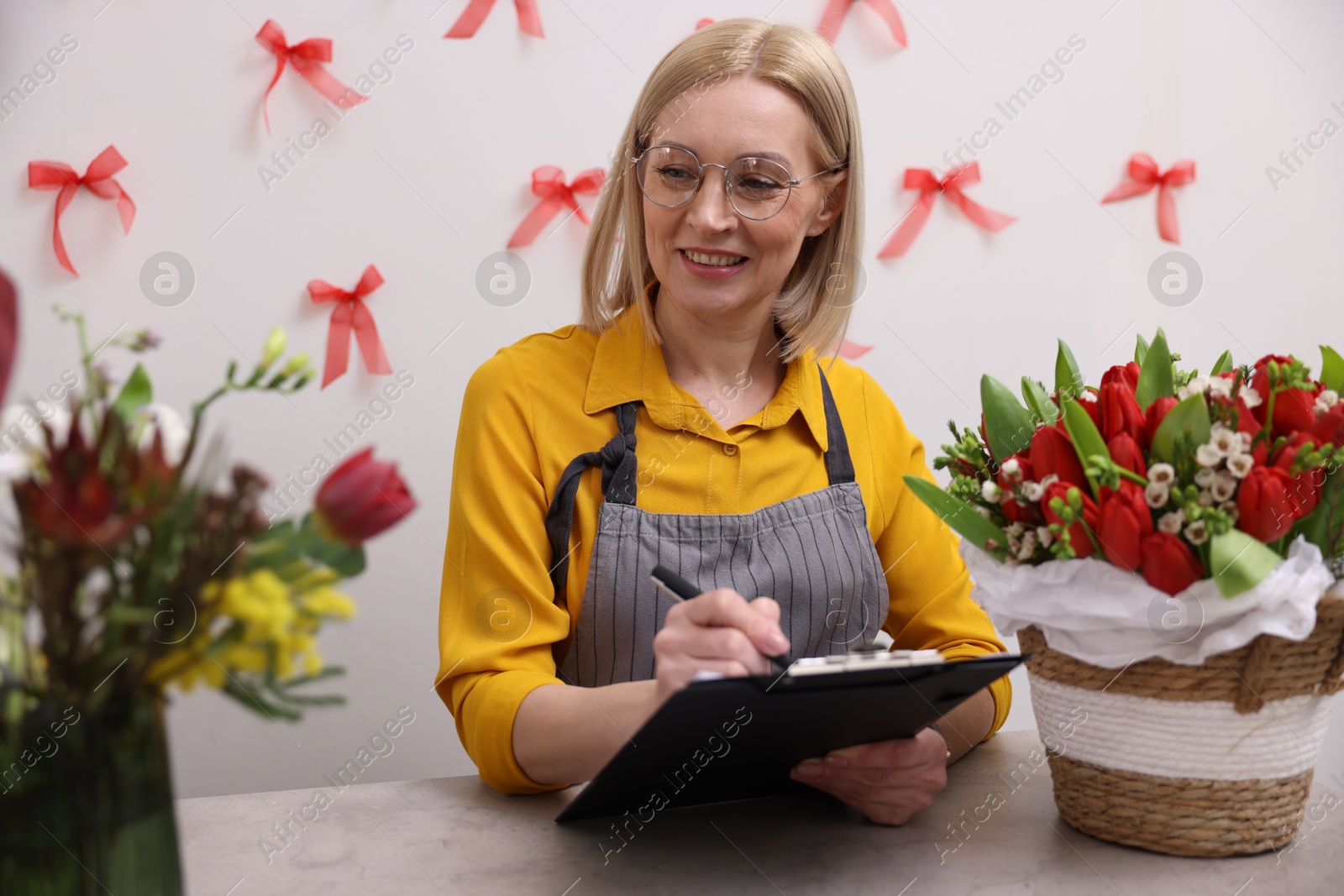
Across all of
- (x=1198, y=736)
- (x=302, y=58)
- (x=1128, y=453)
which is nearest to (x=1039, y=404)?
(x=1128, y=453)

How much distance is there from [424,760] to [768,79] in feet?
4.06

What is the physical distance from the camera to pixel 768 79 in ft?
4.06

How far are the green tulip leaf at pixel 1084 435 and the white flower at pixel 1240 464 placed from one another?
8 centimetres

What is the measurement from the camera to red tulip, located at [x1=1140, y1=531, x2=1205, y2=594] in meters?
0.74

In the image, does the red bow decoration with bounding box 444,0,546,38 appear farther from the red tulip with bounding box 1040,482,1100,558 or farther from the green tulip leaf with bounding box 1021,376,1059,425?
the red tulip with bounding box 1040,482,1100,558

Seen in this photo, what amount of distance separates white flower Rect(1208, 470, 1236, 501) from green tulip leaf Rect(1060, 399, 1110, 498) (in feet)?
0.24

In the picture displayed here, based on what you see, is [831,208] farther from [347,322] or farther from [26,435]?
[26,435]

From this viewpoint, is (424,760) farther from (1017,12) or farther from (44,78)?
(1017,12)

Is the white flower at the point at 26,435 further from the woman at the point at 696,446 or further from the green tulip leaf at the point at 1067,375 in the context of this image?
the green tulip leaf at the point at 1067,375

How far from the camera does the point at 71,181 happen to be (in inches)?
61.1

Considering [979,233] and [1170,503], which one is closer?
[1170,503]

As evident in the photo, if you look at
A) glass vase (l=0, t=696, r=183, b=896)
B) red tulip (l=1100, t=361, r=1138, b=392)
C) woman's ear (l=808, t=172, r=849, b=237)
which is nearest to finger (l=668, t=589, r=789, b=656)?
red tulip (l=1100, t=361, r=1138, b=392)

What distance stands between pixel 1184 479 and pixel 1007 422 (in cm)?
16

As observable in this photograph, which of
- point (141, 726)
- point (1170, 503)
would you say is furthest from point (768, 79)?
point (141, 726)
